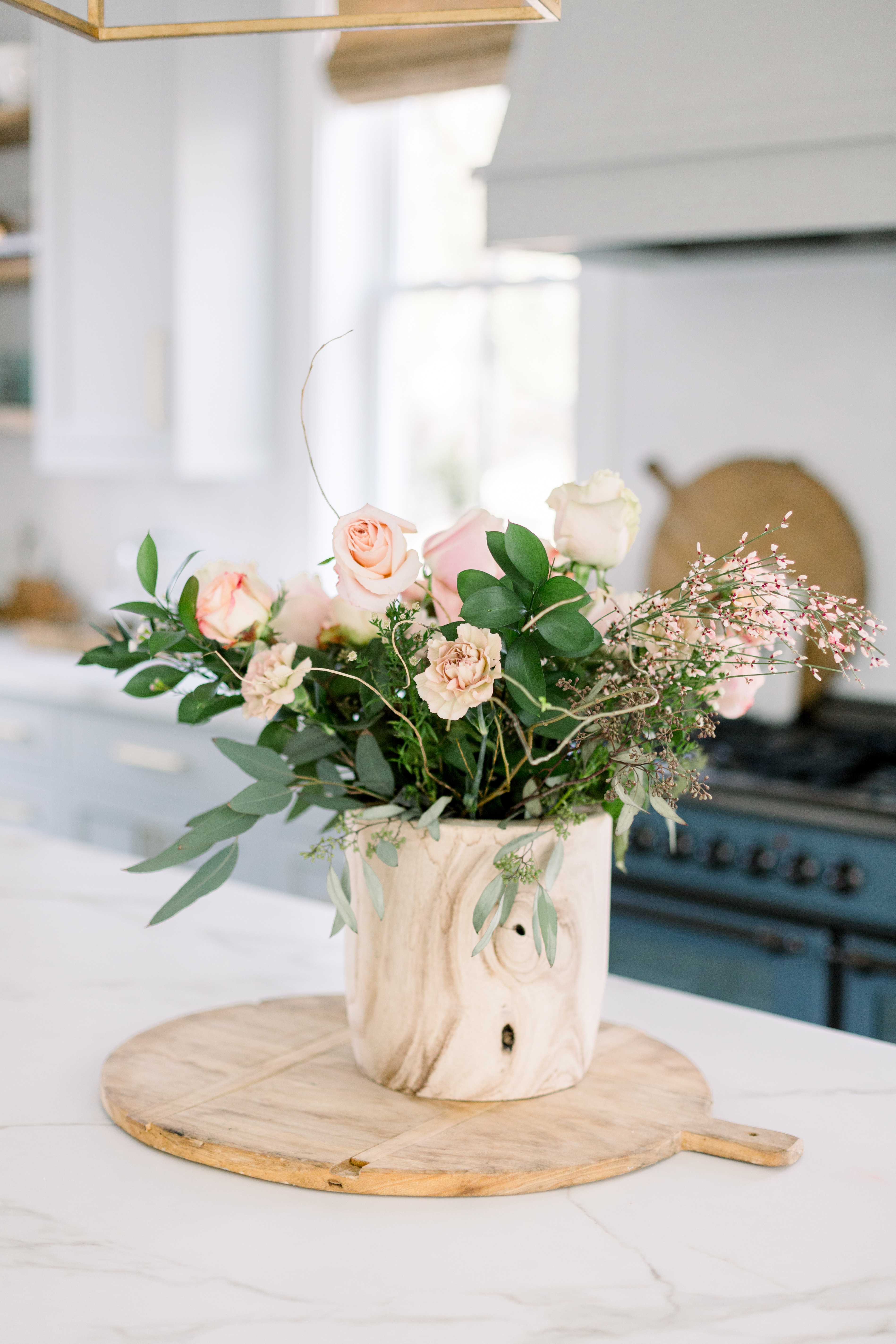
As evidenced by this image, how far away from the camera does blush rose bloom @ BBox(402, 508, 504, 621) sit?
926 millimetres

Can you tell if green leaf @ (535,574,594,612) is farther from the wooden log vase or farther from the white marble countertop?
the white marble countertop

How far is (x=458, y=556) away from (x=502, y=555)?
0.06m

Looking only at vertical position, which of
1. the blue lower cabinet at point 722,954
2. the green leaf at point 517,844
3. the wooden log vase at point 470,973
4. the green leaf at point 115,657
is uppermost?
the green leaf at point 115,657

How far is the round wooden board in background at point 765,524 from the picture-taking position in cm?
267

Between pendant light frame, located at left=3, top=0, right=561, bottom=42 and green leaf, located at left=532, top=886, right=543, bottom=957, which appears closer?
green leaf, located at left=532, top=886, right=543, bottom=957

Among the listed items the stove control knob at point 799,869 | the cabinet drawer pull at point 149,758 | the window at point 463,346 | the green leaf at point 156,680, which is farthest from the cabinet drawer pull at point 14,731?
the green leaf at point 156,680

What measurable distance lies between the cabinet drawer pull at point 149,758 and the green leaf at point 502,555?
91.1 inches

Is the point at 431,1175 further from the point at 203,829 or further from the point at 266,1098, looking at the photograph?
the point at 203,829

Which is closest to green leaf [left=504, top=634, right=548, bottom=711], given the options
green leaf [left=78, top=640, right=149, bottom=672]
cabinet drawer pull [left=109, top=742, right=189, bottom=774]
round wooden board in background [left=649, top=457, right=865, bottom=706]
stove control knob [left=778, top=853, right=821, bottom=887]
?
green leaf [left=78, top=640, right=149, bottom=672]

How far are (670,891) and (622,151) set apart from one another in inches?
47.2

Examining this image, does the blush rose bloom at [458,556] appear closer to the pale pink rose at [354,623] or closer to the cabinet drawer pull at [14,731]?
the pale pink rose at [354,623]

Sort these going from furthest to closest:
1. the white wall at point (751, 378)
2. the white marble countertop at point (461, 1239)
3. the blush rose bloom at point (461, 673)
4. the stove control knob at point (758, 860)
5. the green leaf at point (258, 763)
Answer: the white wall at point (751, 378), the stove control knob at point (758, 860), the green leaf at point (258, 763), the blush rose bloom at point (461, 673), the white marble countertop at point (461, 1239)

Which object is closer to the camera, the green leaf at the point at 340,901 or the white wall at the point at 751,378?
Result: the green leaf at the point at 340,901

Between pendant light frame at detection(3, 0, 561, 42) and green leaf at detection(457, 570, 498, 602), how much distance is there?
1.33ft
